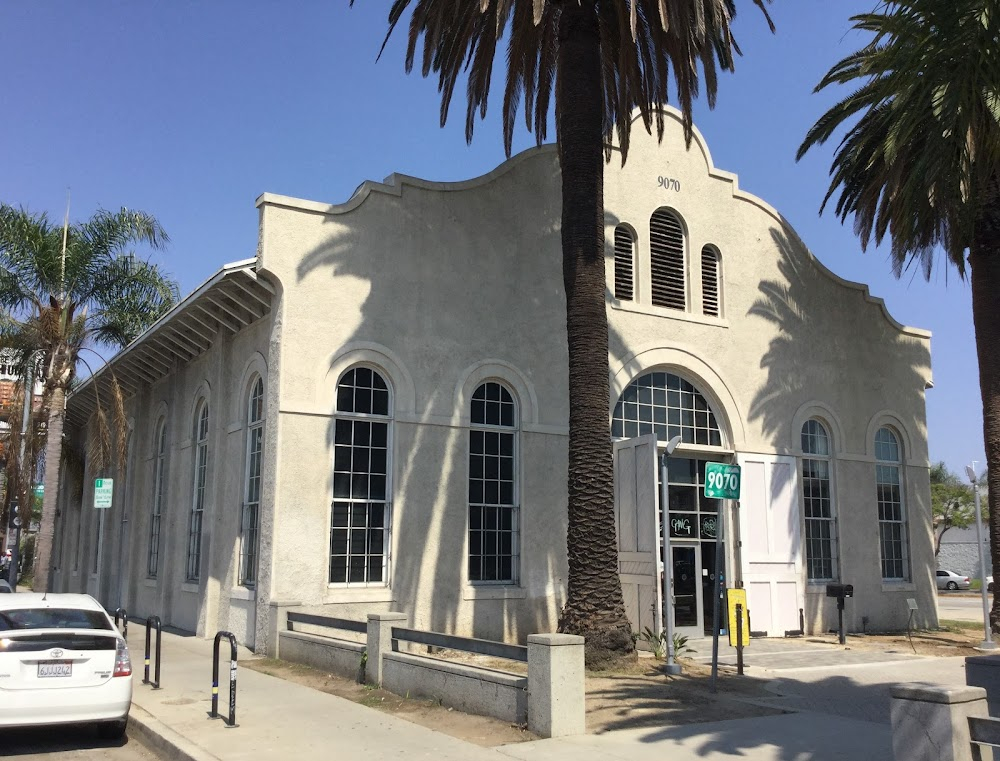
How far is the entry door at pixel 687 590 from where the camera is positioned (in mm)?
18078

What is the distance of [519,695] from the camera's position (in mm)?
9750

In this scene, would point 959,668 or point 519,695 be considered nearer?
point 519,695

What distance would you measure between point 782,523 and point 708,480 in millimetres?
8490

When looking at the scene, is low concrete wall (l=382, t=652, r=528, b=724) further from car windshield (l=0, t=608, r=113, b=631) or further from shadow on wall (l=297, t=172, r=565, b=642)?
shadow on wall (l=297, t=172, r=565, b=642)

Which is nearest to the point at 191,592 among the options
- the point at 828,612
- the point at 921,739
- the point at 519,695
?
the point at 519,695

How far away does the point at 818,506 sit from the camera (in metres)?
21.3

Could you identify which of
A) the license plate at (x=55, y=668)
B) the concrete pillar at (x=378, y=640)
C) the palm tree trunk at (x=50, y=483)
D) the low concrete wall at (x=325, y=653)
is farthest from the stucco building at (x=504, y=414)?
the license plate at (x=55, y=668)

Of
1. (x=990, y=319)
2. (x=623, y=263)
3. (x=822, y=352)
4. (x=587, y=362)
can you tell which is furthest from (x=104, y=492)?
(x=990, y=319)

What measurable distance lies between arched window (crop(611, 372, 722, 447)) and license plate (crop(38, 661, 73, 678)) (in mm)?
11932

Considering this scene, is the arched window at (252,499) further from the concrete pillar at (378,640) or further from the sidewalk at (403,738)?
the sidewalk at (403,738)

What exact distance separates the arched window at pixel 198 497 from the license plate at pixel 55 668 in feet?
34.5

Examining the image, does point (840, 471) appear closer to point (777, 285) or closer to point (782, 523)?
point (782, 523)

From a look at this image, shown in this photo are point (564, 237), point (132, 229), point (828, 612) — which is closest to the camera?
point (564, 237)

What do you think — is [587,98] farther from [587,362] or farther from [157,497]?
[157,497]
